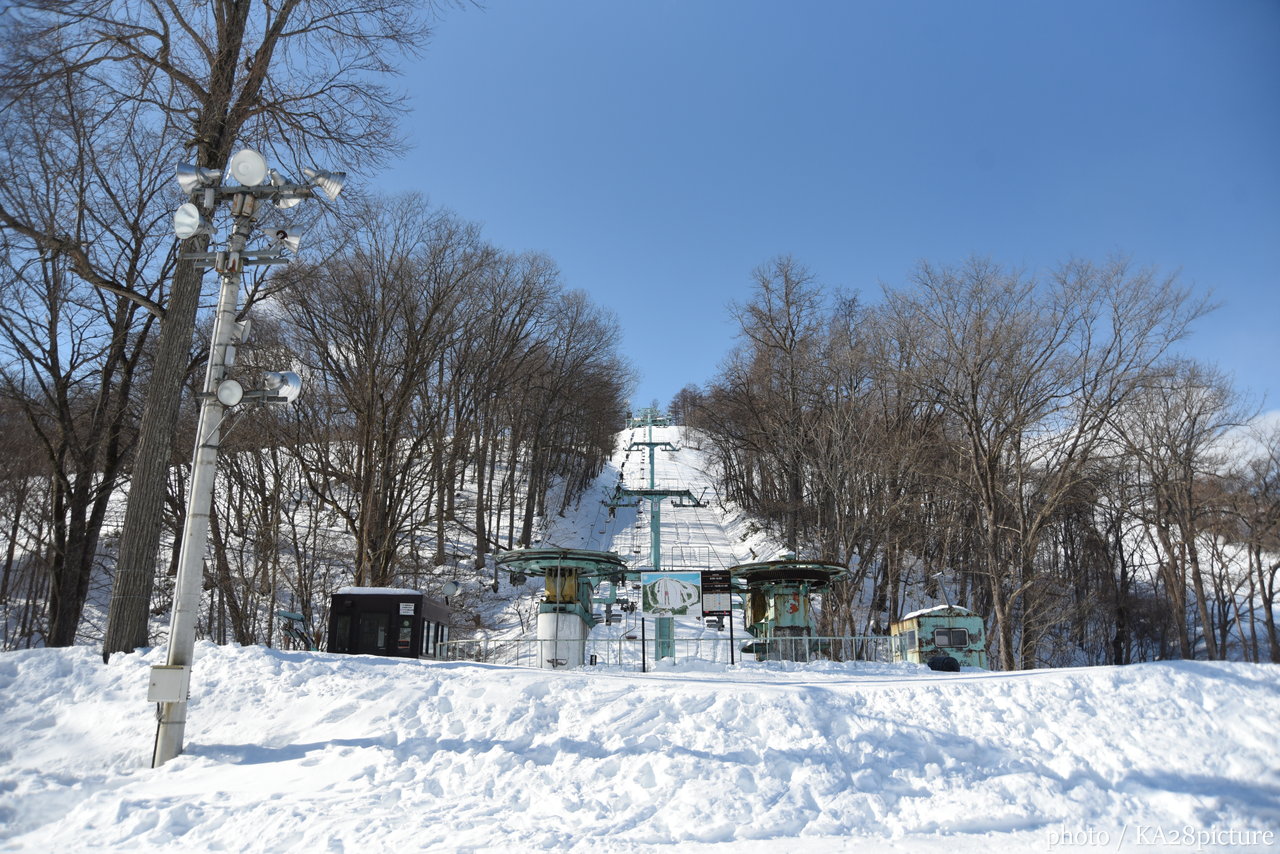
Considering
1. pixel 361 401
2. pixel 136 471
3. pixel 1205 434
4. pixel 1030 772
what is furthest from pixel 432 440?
pixel 1205 434

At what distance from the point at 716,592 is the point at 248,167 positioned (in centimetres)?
1720

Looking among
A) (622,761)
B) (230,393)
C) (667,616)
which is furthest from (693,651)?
(230,393)

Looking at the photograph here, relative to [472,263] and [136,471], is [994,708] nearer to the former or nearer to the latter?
[136,471]

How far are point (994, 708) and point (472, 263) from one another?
22751mm

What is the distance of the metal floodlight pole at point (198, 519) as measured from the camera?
27.8 feet

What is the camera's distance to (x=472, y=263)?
2808cm

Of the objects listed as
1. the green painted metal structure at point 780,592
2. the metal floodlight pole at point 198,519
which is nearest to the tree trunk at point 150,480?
the metal floodlight pole at point 198,519

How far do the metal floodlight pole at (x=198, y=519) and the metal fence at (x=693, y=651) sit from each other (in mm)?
14665

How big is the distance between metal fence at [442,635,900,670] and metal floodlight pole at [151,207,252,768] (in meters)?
14.7

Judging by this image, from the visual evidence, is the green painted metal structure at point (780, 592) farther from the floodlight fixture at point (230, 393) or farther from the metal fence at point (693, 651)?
the floodlight fixture at point (230, 393)

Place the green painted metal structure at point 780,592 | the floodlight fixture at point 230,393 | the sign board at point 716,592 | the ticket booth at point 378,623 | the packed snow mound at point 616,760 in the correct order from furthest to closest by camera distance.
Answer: the green painted metal structure at point 780,592, the sign board at point 716,592, the ticket booth at point 378,623, the floodlight fixture at point 230,393, the packed snow mound at point 616,760

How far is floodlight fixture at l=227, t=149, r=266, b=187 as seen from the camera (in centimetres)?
938

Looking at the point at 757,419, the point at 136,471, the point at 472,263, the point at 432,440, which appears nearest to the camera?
the point at 136,471

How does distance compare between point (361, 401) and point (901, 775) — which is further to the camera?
point (361, 401)
